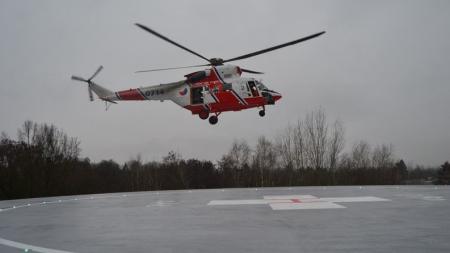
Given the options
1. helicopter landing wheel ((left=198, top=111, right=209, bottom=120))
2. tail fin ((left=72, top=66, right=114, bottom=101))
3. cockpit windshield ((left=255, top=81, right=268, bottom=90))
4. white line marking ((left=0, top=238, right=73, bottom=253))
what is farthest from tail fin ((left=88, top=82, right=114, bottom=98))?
white line marking ((left=0, top=238, right=73, bottom=253))

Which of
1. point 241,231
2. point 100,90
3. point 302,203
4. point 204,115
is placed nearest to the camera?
point 241,231

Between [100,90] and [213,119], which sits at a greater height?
[100,90]

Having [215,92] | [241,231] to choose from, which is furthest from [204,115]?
[241,231]

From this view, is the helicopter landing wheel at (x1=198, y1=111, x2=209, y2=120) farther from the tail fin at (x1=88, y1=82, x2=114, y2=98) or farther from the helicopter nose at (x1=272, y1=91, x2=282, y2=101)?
the tail fin at (x1=88, y1=82, x2=114, y2=98)

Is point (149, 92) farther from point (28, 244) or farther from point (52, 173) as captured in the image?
point (52, 173)

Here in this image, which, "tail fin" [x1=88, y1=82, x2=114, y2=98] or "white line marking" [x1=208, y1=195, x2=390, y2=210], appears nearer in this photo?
"white line marking" [x1=208, y1=195, x2=390, y2=210]

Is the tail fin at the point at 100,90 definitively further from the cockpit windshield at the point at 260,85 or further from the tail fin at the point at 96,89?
the cockpit windshield at the point at 260,85

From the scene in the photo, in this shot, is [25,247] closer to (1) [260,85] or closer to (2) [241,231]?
(2) [241,231]

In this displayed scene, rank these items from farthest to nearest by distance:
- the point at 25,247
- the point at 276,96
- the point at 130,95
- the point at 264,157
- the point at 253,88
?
the point at 264,157
the point at 130,95
the point at 276,96
the point at 253,88
the point at 25,247

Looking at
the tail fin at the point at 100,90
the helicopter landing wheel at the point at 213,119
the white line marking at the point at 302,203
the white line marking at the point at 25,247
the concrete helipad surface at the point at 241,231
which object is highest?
the tail fin at the point at 100,90

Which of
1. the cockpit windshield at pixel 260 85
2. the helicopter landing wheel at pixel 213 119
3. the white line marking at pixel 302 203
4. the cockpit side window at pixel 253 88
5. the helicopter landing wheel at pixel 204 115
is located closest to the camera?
the white line marking at pixel 302 203

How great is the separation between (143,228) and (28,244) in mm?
3293

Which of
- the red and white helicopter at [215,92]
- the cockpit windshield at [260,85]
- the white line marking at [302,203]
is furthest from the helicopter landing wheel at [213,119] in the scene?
the white line marking at [302,203]

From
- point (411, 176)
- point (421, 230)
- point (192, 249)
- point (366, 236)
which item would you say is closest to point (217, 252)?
point (192, 249)
